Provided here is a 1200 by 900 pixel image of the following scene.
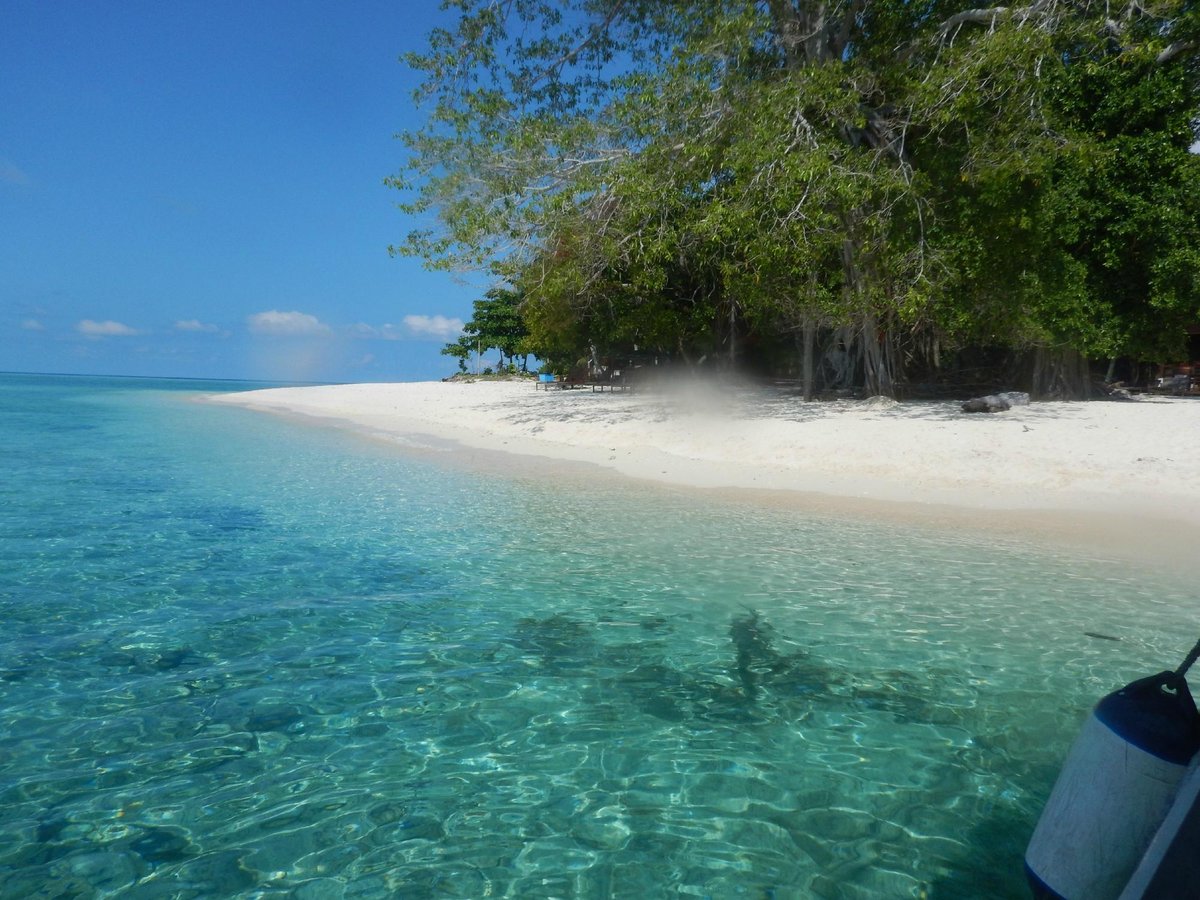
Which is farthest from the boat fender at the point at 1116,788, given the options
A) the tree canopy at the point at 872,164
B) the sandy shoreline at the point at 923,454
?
the tree canopy at the point at 872,164

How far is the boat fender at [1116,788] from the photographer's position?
2.06 metres

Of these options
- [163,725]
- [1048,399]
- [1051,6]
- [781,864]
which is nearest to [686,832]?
[781,864]

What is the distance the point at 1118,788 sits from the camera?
6.95ft

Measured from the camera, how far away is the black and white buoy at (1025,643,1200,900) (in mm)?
2051

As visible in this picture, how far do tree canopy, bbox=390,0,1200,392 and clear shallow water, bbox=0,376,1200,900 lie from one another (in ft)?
33.6

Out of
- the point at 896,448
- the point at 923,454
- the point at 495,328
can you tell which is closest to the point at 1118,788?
the point at 923,454

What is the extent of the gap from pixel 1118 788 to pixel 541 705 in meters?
2.96

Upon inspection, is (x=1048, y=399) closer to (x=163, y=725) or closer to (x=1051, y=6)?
(x=1051, y=6)

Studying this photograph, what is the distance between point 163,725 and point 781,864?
10.9 feet

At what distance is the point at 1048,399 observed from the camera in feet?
69.0

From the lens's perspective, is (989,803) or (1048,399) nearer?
(989,803)

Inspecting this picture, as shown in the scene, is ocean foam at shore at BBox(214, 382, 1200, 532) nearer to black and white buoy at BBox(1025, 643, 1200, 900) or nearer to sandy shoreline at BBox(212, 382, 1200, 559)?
A: sandy shoreline at BBox(212, 382, 1200, 559)

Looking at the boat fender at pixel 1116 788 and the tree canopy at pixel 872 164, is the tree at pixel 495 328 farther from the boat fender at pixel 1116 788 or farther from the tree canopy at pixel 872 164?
the boat fender at pixel 1116 788

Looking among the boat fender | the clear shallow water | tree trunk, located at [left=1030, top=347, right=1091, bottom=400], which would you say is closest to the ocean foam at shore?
tree trunk, located at [left=1030, top=347, right=1091, bottom=400]
